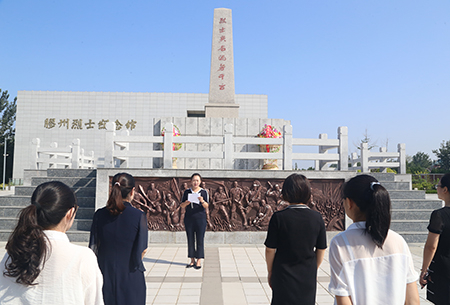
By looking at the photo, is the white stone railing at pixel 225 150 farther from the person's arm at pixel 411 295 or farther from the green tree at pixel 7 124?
the green tree at pixel 7 124

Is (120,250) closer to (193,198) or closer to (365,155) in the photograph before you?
(193,198)

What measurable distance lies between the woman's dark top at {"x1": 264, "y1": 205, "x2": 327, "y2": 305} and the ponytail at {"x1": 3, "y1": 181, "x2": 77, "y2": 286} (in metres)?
1.50

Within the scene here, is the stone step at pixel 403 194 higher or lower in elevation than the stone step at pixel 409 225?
higher

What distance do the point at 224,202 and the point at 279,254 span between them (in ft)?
18.7

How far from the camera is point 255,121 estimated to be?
1170 centimetres

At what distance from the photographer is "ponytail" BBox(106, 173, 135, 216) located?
8.79 feet

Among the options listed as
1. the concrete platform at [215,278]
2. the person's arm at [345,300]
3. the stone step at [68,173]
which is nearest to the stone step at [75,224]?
the concrete platform at [215,278]

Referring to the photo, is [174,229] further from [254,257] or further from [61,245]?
[61,245]

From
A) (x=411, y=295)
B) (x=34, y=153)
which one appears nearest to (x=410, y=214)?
(x=411, y=295)

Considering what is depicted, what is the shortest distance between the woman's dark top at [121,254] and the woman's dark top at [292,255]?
39.6 inches

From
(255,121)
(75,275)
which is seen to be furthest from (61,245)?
(255,121)

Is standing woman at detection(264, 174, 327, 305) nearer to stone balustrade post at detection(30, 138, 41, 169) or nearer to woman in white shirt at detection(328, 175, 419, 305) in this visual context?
woman in white shirt at detection(328, 175, 419, 305)

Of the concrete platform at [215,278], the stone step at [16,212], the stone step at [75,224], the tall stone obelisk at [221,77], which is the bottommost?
the concrete platform at [215,278]

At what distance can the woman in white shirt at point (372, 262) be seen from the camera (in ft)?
5.79
